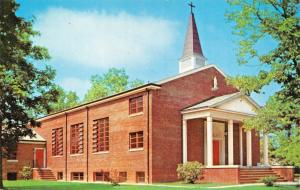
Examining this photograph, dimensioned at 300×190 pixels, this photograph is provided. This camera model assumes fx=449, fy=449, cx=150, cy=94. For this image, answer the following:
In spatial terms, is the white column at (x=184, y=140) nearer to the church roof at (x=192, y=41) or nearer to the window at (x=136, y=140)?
the window at (x=136, y=140)

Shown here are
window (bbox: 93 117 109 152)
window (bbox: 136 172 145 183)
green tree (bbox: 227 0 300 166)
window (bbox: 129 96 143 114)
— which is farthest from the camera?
window (bbox: 93 117 109 152)

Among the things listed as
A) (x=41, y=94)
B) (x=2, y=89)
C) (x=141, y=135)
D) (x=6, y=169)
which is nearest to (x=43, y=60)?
(x=41, y=94)

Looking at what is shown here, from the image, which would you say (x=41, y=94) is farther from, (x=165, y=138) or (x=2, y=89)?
(x=165, y=138)

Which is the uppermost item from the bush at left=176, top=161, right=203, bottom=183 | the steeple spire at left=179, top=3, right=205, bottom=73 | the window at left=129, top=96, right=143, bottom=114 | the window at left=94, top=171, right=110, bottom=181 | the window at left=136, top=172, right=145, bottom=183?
the steeple spire at left=179, top=3, right=205, bottom=73

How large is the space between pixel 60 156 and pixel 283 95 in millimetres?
25045

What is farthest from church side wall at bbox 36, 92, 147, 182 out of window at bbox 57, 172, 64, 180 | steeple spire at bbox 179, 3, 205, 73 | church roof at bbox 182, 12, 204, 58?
church roof at bbox 182, 12, 204, 58

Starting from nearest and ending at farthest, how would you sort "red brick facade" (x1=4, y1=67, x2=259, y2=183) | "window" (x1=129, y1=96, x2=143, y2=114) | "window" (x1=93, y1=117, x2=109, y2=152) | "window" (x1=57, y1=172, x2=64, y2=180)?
"red brick facade" (x1=4, y1=67, x2=259, y2=183) → "window" (x1=129, y1=96, x2=143, y2=114) → "window" (x1=93, y1=117, x2=109, y2=152) → "window" (x1=57, y1=172, x2=64, y2=180)

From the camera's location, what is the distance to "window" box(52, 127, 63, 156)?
40.1 m

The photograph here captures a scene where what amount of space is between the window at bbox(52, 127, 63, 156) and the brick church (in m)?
2.60

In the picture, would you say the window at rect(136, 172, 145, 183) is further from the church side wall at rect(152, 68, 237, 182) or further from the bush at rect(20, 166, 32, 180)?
the bush at rect(20, 166, 32, 180)

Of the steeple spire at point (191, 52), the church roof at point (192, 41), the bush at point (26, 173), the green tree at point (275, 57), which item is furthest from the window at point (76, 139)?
the green tree at point (275, 57)

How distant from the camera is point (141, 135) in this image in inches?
1143

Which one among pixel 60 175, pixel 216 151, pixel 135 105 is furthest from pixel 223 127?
pixel 60 175

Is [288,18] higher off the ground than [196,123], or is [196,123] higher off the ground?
[288,18]
